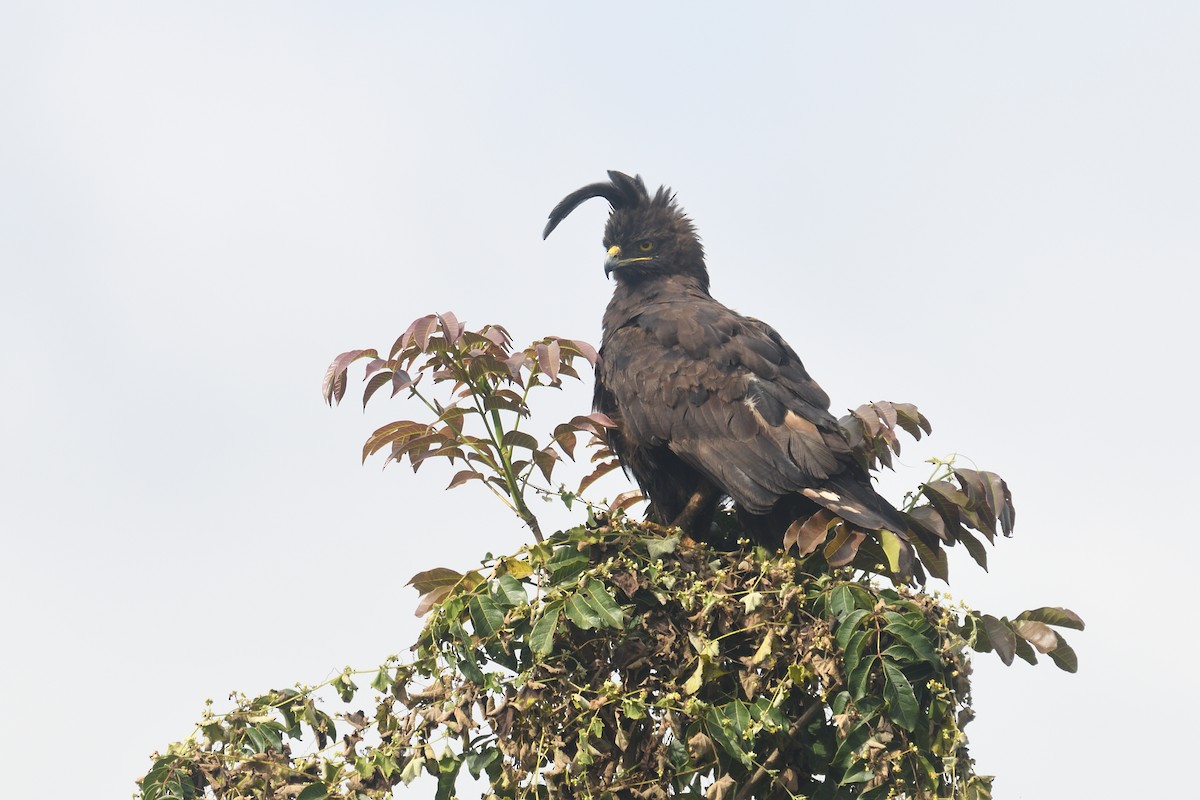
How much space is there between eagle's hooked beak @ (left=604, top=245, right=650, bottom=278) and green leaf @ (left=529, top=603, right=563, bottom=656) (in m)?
3.44

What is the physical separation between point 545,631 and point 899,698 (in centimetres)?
101

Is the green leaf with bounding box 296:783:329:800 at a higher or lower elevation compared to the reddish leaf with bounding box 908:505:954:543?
lower

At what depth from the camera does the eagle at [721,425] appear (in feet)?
16.9

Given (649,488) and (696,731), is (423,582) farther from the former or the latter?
(649,488)

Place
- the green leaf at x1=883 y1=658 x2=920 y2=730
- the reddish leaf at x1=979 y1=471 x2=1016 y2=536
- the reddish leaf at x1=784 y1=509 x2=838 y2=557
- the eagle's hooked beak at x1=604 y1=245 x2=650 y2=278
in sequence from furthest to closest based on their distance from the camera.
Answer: the eagle's hooked beak at x1=604 y1=245 x2=650 y2=278 < the reddish leaf at x1=784 y1=509 x2=838 y2=557 < the reddish leaf at x1=979 y1=471 x2=1016 y2=536 < the green leaf at x1=883 y1=658 x2=920 y2=730

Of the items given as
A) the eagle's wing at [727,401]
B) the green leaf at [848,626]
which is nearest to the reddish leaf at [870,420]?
the eagle's wing at [727,401]

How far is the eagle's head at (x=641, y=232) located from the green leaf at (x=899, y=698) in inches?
148

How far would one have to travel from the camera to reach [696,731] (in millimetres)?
3766

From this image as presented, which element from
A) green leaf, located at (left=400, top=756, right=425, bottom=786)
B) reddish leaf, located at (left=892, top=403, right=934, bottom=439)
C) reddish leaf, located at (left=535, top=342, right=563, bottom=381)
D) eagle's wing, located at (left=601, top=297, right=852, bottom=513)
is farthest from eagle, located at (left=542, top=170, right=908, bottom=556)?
green leaf, located at (left=400, top=756, right=425, bottom=786)

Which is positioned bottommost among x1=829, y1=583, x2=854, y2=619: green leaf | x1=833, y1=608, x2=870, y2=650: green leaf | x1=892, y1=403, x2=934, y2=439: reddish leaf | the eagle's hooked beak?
x1=833, y1=608, x2=870, y2=650: green leaf

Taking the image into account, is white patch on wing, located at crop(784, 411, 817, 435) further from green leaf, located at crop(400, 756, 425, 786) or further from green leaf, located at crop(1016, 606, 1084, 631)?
green leaf, located at crop(400, 756, 425, 786)

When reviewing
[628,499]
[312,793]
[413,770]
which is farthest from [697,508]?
[312,793]

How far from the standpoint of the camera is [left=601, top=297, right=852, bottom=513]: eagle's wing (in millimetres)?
5230

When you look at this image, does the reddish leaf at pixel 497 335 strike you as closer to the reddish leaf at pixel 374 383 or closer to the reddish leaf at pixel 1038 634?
the reddish leaf at pixel 374 383
